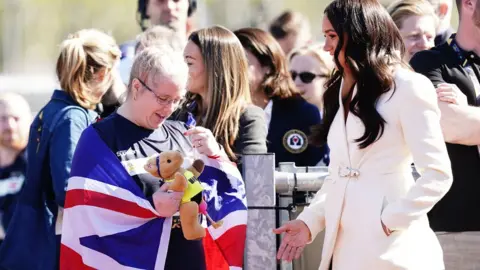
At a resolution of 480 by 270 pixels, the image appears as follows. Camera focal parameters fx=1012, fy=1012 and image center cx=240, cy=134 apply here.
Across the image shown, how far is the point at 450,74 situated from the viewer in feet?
15.7

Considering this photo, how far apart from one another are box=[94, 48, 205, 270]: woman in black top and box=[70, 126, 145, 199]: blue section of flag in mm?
32

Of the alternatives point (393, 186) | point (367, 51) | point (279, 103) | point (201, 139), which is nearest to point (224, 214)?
point (201, 139)

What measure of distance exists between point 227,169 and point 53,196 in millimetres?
1215

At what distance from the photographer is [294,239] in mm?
4242

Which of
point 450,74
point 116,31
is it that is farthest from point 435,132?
point 116,31

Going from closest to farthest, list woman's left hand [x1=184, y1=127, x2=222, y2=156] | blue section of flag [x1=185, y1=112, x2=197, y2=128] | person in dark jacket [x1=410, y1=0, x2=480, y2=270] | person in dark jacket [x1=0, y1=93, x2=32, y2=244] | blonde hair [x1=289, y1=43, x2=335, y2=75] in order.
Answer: woman's left hand [x1=184, y1=127, x2=222, y2=156]
person in dark jacket [x1=410, y1=0, x2=480, y2=270]
blue section of flag [x1=185, y1=112, x2=197, y2=128]
person in dark jacket [x1=0, y1=93, x2=32, y2=244]
blonde hair [x1=289, y1=43, x2=335, y2=75]

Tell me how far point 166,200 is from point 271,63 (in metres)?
2.60

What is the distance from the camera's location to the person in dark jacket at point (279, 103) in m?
6.59

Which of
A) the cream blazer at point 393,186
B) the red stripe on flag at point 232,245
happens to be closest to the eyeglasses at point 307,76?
the red stripe on flag at point 232,245

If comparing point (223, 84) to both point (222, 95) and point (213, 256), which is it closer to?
point (222, 95)

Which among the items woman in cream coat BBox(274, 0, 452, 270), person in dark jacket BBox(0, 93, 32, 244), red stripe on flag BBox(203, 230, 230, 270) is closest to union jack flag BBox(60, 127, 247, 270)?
red stripe on flag BBox(203, 230, 230, 270)

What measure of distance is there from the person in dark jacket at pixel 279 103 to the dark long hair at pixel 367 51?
251 cm

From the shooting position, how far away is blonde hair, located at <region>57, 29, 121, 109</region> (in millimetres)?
5477

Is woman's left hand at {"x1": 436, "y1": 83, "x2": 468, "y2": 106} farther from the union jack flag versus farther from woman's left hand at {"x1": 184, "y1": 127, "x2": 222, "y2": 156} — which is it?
the union jack flag
